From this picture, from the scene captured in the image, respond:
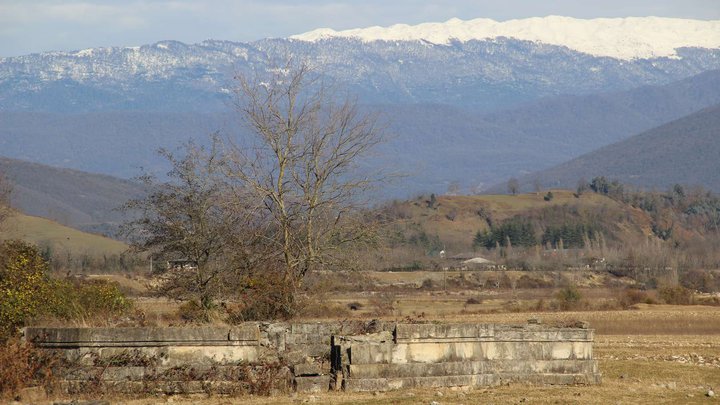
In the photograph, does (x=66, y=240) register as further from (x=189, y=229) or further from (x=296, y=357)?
(x=296, y=357)

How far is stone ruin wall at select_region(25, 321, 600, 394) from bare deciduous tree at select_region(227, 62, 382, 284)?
875cm

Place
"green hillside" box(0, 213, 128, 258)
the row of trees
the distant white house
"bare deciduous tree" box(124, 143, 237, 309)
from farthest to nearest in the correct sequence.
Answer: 1. "green hillside" box(0, 213, 128, 258)
2. the distant white house
3. "bare deciduous tree" box(124, 143, 237, 309)
4. the row of trees

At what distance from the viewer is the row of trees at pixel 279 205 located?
3397 cm

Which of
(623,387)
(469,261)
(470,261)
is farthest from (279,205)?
(469,261)

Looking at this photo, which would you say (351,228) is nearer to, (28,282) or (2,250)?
(28,282)

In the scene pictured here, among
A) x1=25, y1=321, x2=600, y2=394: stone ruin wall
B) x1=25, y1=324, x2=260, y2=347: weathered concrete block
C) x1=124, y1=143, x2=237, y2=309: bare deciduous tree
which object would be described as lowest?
x1=25, y1=321, x2=600, y2=394: stone ruin wall

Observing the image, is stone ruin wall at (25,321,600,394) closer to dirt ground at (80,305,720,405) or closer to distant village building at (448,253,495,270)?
dirt ground at (80,305,720,405)

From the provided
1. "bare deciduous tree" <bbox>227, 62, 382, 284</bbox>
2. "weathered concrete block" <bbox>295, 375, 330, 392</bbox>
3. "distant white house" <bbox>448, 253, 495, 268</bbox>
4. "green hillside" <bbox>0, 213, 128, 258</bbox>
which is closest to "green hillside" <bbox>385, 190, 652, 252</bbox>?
"distant white house" <bbox>448, 253, 495, 268</bbox>

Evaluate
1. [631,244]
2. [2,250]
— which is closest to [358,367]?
[2,250]

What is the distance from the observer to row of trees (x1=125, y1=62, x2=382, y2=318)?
1337 inches

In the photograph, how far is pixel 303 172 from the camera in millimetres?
37438

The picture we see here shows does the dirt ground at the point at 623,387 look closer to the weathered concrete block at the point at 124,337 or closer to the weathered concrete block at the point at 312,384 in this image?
the weathered concrete block at the point at 312,384

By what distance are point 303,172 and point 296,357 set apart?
13788 millimetres

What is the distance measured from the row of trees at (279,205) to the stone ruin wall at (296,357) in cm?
721
